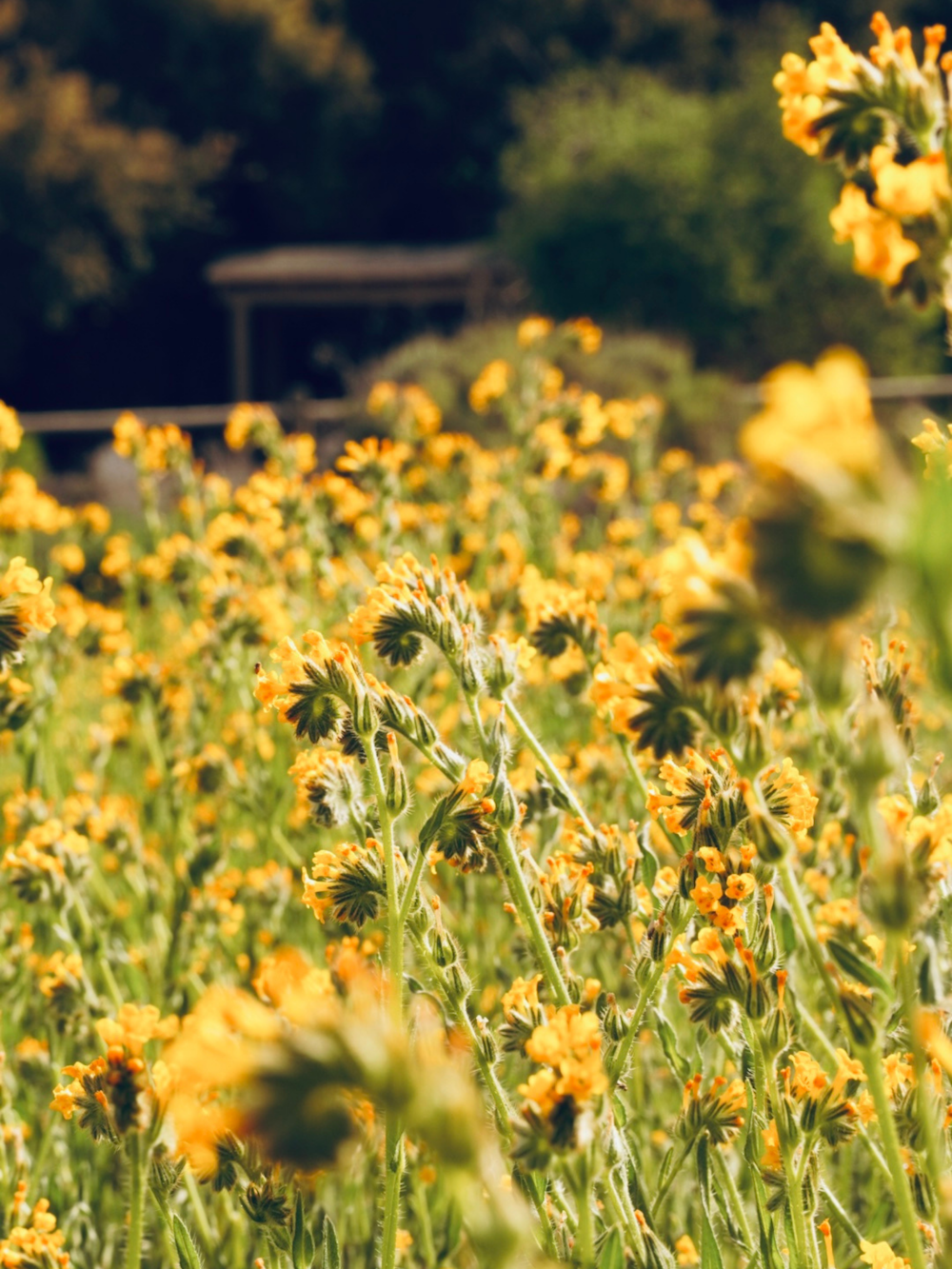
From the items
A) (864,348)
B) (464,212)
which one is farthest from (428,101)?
(864,348)

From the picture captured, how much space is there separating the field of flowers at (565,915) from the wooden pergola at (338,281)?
20810mm

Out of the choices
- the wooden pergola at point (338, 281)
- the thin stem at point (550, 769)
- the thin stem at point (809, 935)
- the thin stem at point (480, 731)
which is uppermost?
the thin stem at point (809, 935)

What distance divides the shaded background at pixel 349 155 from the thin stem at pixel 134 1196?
56.9ft

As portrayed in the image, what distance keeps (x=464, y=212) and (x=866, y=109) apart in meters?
28.5

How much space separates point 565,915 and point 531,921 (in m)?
0.20

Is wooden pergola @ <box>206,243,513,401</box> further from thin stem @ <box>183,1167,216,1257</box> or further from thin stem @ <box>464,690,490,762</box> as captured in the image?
thin stem @ <box>464,690,490,762</box>

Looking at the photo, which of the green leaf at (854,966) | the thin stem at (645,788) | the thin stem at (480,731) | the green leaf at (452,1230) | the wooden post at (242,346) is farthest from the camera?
the wooden post at (242,346)

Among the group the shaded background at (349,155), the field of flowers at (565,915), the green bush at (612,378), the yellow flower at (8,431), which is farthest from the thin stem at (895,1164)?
the shaded background at (349,155)

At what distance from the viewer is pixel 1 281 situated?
24000 millimetres

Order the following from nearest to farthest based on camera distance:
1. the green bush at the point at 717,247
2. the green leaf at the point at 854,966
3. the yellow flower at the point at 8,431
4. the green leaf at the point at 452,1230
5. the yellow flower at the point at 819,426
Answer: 1. the yellow flower at the point at 819,426
2. the green leaf at the point at 854,966
3. the green leaf at the point at 452,1230
4. the yellow flower at the point at 8,431
5. the green bush at the point at 717,247

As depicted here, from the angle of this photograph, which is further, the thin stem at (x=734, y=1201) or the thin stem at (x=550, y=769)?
the thin stem at (x=550, y=769)

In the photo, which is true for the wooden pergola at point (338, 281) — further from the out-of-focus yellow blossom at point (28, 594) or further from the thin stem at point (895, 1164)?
the thin stem at point (895, 1164)

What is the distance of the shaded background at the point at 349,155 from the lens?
18047mm

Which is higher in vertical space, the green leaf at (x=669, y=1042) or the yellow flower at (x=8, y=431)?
the yellow flower at (x=8, y=431)
